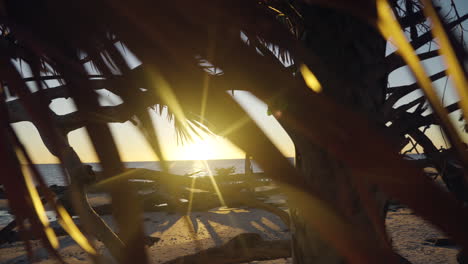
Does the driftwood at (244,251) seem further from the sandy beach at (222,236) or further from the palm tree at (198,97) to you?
the palm tree at (198,97)

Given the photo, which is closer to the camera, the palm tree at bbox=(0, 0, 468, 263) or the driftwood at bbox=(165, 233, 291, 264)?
the palm tree at bbox=(0, 0, 468, 263)

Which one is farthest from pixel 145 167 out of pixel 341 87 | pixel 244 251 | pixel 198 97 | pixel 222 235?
pixel 198 97

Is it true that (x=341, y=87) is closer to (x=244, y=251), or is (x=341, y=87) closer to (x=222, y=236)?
(x=244, y=251)

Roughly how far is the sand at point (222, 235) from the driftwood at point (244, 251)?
0.20m

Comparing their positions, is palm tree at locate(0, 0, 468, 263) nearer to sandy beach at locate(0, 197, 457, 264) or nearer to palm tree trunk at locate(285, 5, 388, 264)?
palm tree trunk at locate(285, 5, 388, 264)

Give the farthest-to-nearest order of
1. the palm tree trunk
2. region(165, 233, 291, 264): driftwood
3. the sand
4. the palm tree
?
the sand, region(165, 233, 291, 264): driftwood, the palm tree trunk, the palm tree

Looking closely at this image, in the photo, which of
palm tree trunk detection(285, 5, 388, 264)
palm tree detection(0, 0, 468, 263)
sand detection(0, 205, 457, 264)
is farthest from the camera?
sand detection(0, 205, 457, 264)

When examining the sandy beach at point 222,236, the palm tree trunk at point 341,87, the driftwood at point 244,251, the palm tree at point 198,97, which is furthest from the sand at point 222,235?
the palm tree at point 198,97

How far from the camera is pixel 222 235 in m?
6.08

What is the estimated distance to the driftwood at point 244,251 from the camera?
3.43 metres

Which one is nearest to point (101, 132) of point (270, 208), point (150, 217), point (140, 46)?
point (140, 46)

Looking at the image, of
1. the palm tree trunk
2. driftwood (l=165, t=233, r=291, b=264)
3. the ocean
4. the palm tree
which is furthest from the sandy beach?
the palm tree

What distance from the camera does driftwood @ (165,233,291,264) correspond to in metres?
3.43

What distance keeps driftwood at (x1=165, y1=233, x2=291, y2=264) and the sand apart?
20 centimetres
